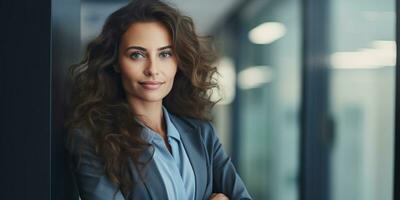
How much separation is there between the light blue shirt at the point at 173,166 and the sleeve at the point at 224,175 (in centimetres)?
7

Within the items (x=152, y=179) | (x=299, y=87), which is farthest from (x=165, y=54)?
(x=299, y=87)

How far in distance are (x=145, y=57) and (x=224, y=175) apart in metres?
0.33

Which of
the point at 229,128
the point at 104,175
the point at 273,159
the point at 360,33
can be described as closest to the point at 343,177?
the point at 273,159

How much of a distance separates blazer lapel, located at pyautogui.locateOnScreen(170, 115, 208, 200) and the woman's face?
111 millimetres

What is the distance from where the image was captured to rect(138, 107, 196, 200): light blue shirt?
1496 mm

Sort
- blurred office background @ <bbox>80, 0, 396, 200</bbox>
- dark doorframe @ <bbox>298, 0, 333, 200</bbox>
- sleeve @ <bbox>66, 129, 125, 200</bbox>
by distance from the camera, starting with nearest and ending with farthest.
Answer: sleeve @ <bbox>66, 129, 125, 200</bbox>
blurred office background @ <bbox>80, 0, 396, 200</bbox>
dark doorframe @ <bbox>298, 0, 333, 200</bbox>

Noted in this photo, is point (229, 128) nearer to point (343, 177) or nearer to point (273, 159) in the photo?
point (273, 159)

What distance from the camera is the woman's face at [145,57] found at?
1.49 meters

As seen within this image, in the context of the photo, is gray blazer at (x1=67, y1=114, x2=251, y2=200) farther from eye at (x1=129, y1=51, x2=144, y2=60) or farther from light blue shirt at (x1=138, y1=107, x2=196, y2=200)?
eye at (x1=129, y1=51, x2=144, y2=60)

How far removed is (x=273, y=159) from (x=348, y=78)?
0.48m

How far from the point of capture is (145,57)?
1492 millimetres

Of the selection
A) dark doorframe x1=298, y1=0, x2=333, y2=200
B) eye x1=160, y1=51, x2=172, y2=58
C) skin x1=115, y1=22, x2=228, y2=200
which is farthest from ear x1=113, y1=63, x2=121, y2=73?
dark doorframe x1=298, y1=0, x2=333, y2=200

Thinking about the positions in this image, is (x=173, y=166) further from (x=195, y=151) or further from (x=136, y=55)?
(x=136, y=55)

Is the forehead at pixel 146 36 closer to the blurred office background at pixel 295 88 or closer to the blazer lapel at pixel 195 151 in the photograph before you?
the blurred office background at pixel 295 88
